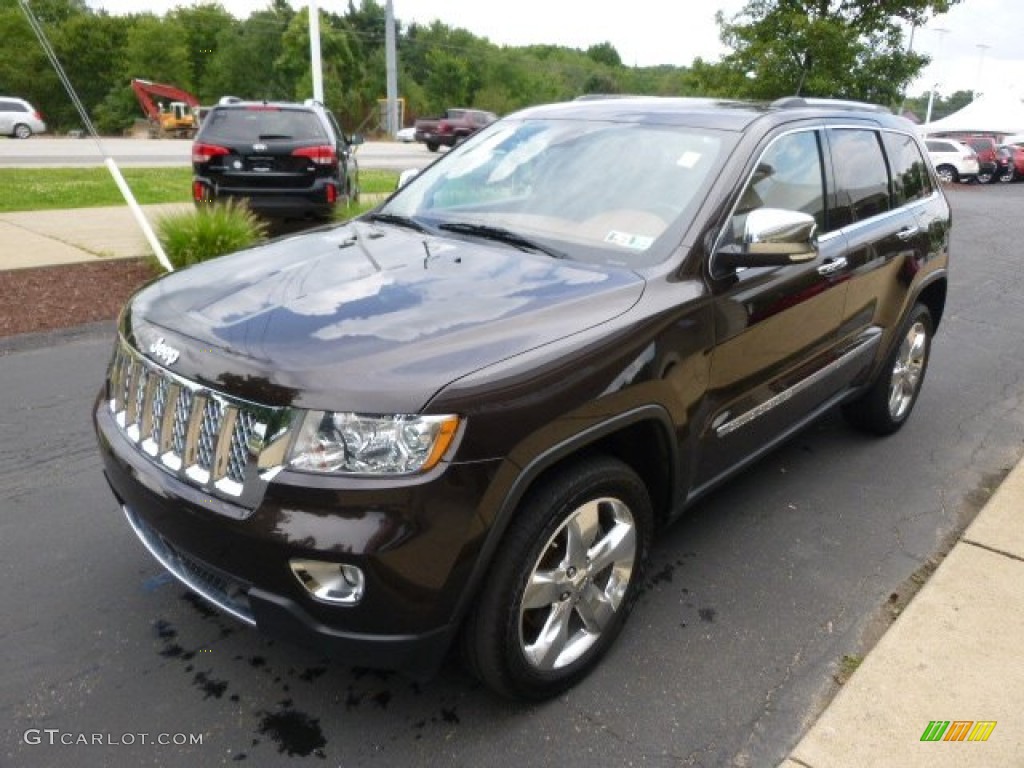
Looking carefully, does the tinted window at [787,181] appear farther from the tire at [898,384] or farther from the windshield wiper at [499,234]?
the tire at [898,384]

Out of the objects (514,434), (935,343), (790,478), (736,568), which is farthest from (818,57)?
(514,434)

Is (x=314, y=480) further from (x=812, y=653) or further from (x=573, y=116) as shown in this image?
(x=573, y=116)

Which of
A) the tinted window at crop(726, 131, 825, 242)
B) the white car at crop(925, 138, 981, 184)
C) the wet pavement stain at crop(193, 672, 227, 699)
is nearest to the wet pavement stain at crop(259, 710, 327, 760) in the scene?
the wet pavement stain at crop(193, 672, 227, 699)

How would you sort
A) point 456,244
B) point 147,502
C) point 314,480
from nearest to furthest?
point 314,480 → point 147,502 → point 456,244

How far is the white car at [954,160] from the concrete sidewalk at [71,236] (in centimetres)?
2548

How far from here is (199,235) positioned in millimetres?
7918

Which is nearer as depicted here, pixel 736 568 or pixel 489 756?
pixel 489 756

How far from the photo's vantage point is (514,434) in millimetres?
2219

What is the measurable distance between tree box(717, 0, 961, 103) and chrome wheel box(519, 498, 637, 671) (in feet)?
47.8

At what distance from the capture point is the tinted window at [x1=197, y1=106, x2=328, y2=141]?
9.80m

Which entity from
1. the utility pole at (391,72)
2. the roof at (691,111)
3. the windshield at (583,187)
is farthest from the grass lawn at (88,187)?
the utility pole at (391,72)

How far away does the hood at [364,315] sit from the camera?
7.04 ft

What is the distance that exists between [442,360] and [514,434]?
0.27 m

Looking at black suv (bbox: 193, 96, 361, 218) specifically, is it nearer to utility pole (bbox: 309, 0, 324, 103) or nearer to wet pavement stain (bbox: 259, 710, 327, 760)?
wet pavement stain (bbox: 259, 710, 327, 760)
